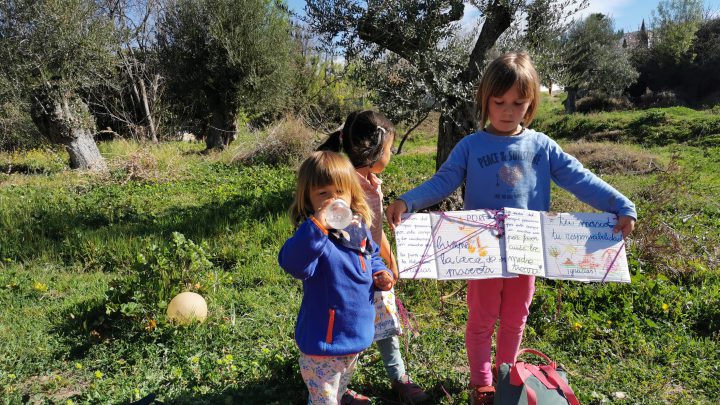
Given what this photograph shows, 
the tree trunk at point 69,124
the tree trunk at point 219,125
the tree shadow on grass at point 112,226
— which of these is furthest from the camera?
the tree trunk at point 219,125

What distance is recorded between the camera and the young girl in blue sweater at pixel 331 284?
6.91 ft

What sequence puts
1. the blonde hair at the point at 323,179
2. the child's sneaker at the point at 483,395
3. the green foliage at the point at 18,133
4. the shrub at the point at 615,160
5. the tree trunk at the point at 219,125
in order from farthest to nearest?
the tree trunk at the point at 219,125 → the green foliage at the point at 18,133 → the shrub at the point at 615,160 → the child's sneaker at the point at 483,395 → the blonde hair at the point at 323,179

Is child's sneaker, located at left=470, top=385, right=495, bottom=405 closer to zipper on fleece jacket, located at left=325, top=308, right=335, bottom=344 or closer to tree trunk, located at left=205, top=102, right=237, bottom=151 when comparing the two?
zipper on fleece jacket, located at left=325, top=308, right=335, bottom=344

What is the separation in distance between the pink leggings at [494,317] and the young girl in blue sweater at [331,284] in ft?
2.39

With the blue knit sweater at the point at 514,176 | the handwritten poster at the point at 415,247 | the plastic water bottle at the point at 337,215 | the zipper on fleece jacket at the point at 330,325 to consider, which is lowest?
the zipper on fleece jacket at the point at 330,325

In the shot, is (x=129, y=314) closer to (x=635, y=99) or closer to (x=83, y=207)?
(x=83, y=207)

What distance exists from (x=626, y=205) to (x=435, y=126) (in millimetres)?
20147

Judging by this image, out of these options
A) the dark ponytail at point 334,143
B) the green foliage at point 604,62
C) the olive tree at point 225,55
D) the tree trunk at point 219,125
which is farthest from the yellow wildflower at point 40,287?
the green foliage at point 604,62

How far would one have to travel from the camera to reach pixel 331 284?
2117 millimetres

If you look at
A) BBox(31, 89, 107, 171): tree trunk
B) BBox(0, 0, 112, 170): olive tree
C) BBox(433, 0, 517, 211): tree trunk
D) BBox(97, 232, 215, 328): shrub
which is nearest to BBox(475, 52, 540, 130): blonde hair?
BBox(97, 232, 215, 328): shrub

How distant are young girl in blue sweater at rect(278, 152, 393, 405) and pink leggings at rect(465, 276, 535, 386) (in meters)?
0.73

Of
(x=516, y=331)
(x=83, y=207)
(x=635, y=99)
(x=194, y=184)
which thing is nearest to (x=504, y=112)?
(x=516, y=331)

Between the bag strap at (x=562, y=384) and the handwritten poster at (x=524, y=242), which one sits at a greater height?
the handwritten poster at (x=524, y=242)

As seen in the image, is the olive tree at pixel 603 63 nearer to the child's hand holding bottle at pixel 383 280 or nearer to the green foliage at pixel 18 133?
the green foliage at pixel 18 133
